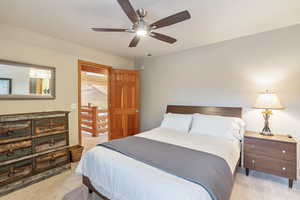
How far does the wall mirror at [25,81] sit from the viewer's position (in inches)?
90.7

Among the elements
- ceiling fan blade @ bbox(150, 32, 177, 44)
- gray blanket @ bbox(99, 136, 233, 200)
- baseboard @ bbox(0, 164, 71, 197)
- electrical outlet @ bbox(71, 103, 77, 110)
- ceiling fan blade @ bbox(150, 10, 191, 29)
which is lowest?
baseboard @ bbox(0, 164, 71, 197)

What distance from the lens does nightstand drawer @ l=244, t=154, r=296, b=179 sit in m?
2.14

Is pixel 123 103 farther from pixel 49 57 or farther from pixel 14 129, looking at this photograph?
pixel 14 129

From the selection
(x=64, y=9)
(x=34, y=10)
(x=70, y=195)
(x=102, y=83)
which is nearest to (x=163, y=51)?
(x=64, y=9)

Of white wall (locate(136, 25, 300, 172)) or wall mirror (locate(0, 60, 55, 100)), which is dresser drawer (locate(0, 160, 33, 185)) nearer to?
wall mirror (locate(0, 60, 55, 100))

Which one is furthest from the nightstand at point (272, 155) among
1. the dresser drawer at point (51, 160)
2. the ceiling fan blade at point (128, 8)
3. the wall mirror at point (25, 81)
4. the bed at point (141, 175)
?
the wall mirror at point (25, 81)

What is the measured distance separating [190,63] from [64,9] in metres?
2.61

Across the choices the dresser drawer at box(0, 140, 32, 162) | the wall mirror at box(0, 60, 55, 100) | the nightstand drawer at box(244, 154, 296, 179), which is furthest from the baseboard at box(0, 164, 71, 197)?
the nightstand drawer at box(244, 154, 296, 179)

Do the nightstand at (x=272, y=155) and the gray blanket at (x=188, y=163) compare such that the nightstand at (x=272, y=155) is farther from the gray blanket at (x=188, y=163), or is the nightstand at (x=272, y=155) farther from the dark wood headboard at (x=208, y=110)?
the gray blanket at (x=188, y=163)

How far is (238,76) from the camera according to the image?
2.85 metres

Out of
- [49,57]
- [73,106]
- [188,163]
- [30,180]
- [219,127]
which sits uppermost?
[49,57]

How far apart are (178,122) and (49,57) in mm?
2839

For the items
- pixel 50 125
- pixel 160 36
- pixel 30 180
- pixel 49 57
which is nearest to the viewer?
pixel 160 36

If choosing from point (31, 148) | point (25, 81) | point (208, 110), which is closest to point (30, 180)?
point (31, 148)
